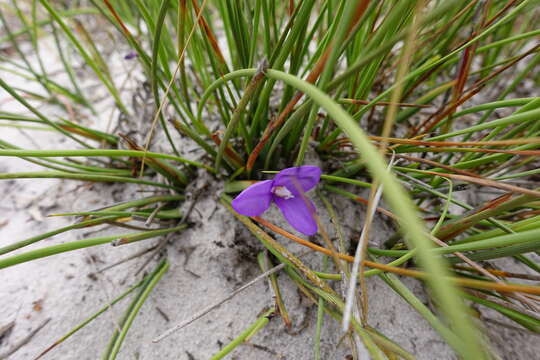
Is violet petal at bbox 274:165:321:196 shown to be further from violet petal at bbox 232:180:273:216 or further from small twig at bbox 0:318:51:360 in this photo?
small twig at bbox 0:318:51:360

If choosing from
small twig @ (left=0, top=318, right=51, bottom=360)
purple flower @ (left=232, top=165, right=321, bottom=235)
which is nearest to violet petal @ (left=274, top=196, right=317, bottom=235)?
purple flower @ (left=232, top=165, right=321, bottom=235)

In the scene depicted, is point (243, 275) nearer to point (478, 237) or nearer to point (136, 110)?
point (478, 237)

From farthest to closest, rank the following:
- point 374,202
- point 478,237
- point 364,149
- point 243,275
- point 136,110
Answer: point 136,110 → point 243,275 → point 478,237 → point 374,202 → point 364,149

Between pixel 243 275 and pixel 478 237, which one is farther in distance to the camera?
pixel 243 275

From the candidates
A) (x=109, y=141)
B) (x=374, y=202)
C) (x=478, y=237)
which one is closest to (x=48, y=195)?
(x=109, y=141)

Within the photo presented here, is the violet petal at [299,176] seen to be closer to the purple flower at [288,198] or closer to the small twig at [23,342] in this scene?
the purple flower at [288,198]

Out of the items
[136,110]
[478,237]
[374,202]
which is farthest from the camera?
[136,110]

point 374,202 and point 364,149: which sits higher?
point 364,149
